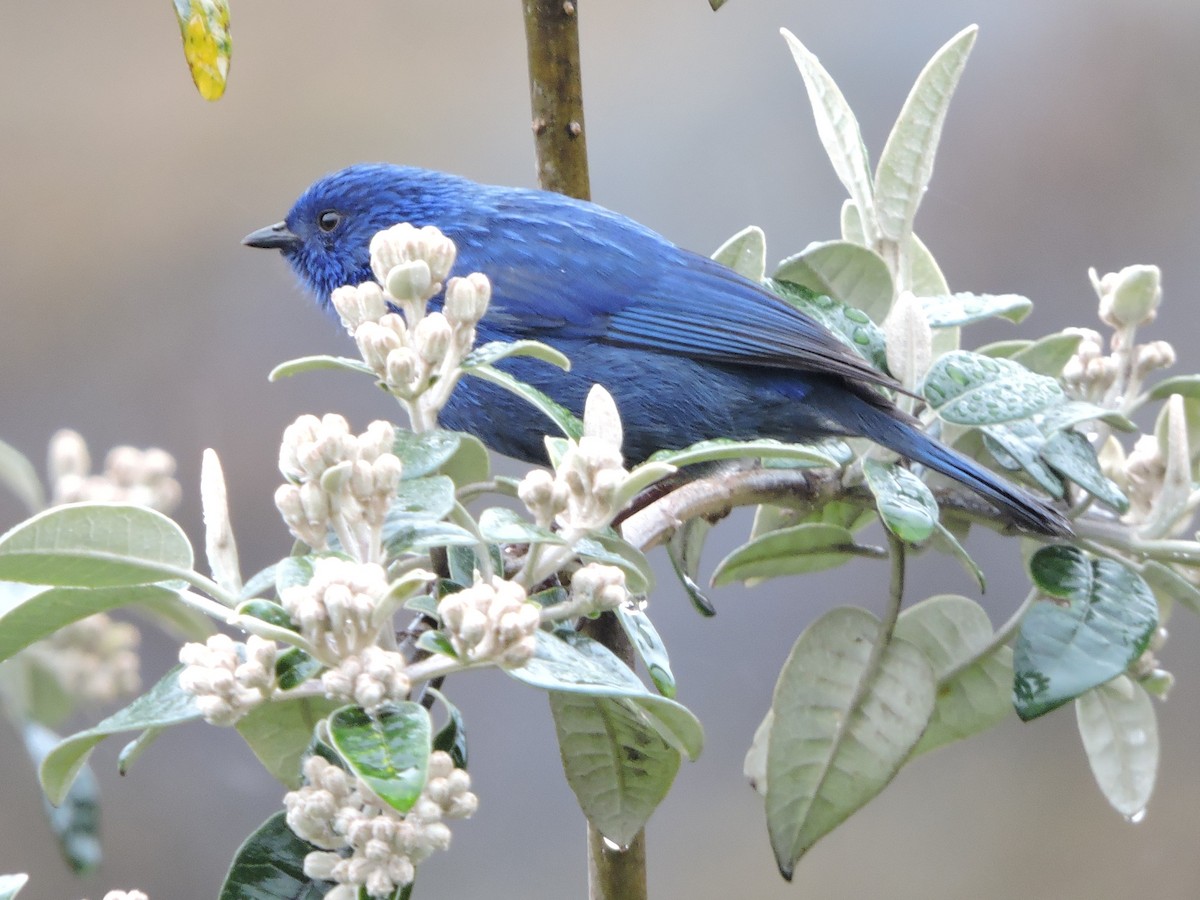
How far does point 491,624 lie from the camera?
111 centimetres

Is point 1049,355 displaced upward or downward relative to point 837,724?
upward

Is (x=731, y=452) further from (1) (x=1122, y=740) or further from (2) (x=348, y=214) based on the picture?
(2) (x=348, y=214)

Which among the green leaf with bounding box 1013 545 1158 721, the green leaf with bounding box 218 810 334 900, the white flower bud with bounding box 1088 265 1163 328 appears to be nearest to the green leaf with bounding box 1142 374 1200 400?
the white flower bud with bounding box 1088 265 1163 328

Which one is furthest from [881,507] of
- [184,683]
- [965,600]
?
[184,683]

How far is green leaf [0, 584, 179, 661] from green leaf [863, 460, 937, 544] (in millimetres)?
876

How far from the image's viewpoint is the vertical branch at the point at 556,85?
6.86 ft

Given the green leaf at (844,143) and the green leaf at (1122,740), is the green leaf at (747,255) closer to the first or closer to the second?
the green leaf at (844,143)

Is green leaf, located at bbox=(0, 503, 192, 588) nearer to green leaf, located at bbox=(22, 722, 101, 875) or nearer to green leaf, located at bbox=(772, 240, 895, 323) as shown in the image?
green leaf, located at bbox=(22, 722, 101, 875)

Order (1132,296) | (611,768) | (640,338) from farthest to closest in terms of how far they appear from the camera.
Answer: (640,338), (1132,296), (611,768)

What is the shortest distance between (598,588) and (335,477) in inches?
10.4

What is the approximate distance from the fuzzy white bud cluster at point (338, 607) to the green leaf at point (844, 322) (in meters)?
1.25

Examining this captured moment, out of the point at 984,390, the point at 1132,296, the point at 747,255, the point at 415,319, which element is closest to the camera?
the point at 415,319

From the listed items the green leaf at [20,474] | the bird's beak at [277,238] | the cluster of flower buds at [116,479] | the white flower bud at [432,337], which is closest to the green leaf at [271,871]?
the white flower bud at [432,337]

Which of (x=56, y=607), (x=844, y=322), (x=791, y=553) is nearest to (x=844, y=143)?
(x=844, y=322)
